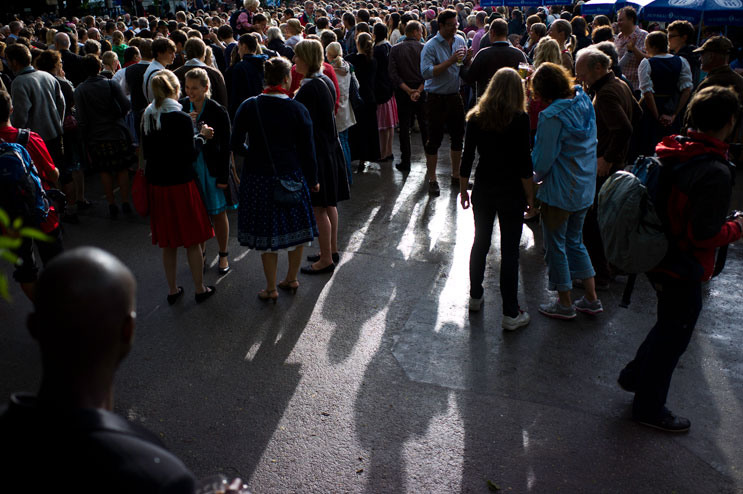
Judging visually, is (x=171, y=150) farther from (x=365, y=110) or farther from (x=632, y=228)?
(x=365, y=110)

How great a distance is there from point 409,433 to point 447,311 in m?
1.61

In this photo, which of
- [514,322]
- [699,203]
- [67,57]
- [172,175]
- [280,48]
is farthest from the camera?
[280,48]

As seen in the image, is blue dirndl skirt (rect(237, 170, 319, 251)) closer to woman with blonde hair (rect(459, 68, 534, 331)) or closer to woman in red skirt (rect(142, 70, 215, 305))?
woman in red skirt (rect(142, 70, 215, 305))

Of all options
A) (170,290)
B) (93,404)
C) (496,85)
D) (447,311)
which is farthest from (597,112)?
(93,404)

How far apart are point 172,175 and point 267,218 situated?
0.81 meters

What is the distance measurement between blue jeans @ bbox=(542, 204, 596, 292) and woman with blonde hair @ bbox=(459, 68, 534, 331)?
31 cm

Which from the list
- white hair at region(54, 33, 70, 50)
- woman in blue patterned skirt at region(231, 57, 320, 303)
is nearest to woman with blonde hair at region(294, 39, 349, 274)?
woman in blue patterned skirt at region(231, 57, 320, 303)

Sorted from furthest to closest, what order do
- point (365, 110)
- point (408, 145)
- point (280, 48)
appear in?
point (280, 48) < point (408, 145) < point (365, 110)

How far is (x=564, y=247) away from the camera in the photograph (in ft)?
16.3

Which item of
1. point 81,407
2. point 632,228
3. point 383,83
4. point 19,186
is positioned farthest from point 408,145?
point 81,407

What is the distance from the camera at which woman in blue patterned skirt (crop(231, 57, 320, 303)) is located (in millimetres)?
4852

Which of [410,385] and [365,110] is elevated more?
[365,110]

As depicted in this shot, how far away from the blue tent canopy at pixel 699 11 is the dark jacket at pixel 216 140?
24.3ft

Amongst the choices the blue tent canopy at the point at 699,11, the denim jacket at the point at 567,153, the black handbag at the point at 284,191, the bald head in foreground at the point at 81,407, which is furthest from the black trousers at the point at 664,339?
the blue tent canopy at the point at 699,11
